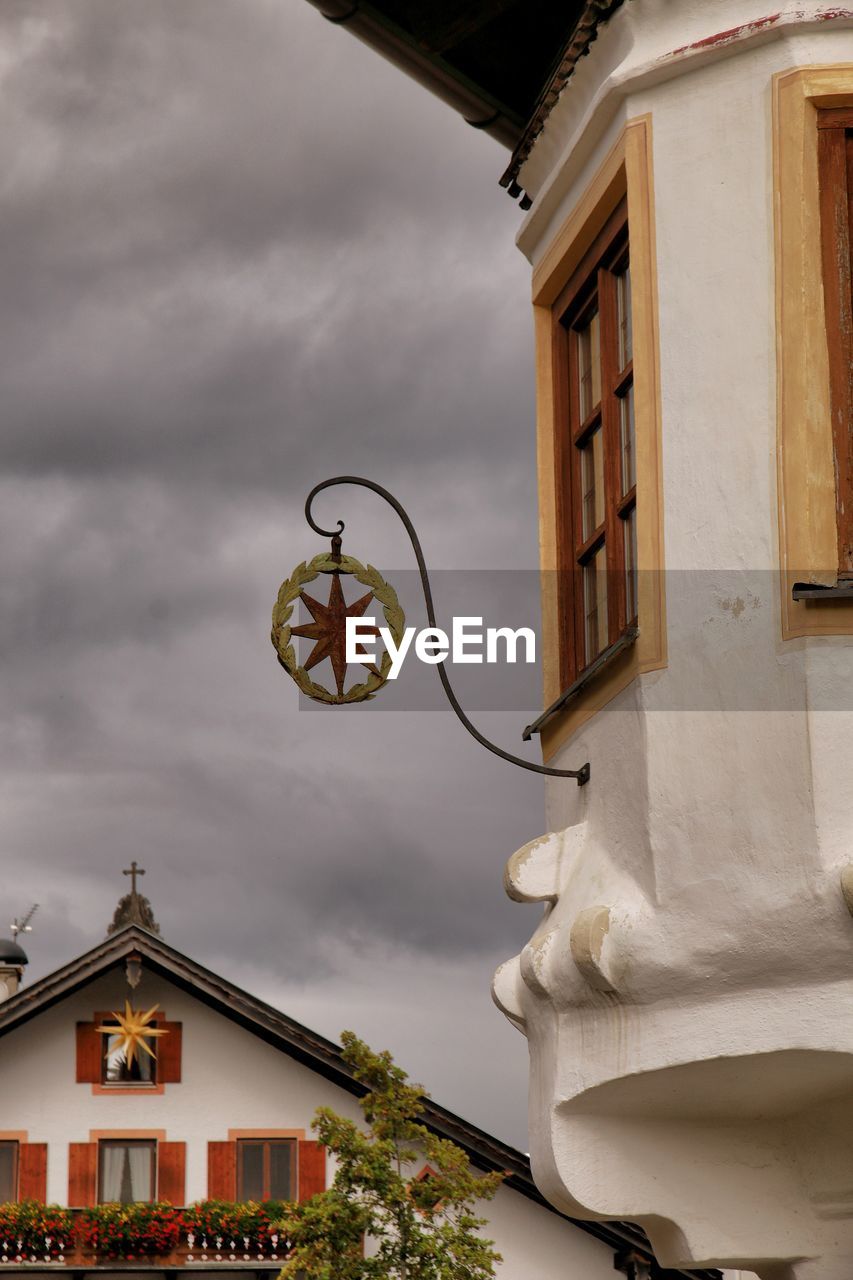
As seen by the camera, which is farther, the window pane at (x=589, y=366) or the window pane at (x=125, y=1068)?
the window pane at (x=125, y=1068)

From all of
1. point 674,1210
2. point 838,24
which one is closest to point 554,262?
point 838,24

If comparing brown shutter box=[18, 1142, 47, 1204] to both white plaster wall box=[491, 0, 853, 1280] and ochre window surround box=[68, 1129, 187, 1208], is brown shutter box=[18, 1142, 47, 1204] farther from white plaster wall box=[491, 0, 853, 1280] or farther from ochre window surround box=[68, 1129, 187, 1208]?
white plaster wall box=[491, 0, 853, 1280]

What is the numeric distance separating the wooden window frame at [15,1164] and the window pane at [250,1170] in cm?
278

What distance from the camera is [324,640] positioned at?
8617mm

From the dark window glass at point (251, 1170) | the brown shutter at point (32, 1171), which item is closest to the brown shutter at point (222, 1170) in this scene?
the dark window glass at point (251, 1170)

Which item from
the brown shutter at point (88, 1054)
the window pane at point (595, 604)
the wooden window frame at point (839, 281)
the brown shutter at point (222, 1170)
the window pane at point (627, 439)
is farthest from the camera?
the brown shutter at point (88, 1054)

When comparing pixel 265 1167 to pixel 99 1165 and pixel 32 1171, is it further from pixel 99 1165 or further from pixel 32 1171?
pixel 32 1171

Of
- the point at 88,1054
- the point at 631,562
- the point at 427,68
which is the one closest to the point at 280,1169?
the point at 88,1054

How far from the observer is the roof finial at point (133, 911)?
30734mm

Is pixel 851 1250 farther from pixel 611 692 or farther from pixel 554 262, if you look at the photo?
pixel 554 262

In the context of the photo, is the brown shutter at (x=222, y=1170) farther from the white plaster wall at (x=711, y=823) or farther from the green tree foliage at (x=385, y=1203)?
the white plaster wall at (x=711, y=823)

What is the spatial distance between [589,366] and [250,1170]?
21.6 m

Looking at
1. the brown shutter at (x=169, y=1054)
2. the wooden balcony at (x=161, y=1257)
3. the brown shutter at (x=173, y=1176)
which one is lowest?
the wooden balcony at (x=161, y=1257)

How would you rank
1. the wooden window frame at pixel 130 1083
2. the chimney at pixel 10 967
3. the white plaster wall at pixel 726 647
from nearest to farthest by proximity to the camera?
the white plaster wall at pixel 726 647
the wooden window frame at pixel 130 1083
the chimney at pixel 10 967
